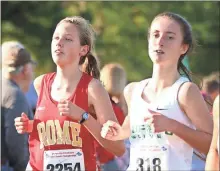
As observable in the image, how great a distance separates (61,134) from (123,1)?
19968 mm

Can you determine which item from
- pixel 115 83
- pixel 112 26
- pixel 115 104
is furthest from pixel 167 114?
pixel 112 26

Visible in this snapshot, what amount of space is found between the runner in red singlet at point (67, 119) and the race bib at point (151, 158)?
1.90 ft

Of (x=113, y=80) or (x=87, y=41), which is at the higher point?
(x=113, y=80)

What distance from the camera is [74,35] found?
6.98 m

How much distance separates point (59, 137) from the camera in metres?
6.75

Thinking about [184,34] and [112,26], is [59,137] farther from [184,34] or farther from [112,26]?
[112,26]

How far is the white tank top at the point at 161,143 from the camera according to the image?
6.12 m

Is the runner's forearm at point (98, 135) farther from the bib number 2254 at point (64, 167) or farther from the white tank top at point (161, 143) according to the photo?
the white tank top at point (161, 143)

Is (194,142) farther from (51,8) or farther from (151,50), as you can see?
(51,8)

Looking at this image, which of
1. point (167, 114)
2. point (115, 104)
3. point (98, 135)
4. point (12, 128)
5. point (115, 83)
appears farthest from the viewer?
point (115, 83)

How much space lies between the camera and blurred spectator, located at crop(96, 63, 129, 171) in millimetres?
9219

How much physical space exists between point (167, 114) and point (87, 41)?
1274 millimetres

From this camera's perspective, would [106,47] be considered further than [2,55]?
Yes

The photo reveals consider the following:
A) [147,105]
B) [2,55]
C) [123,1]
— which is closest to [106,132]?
[147,105]
